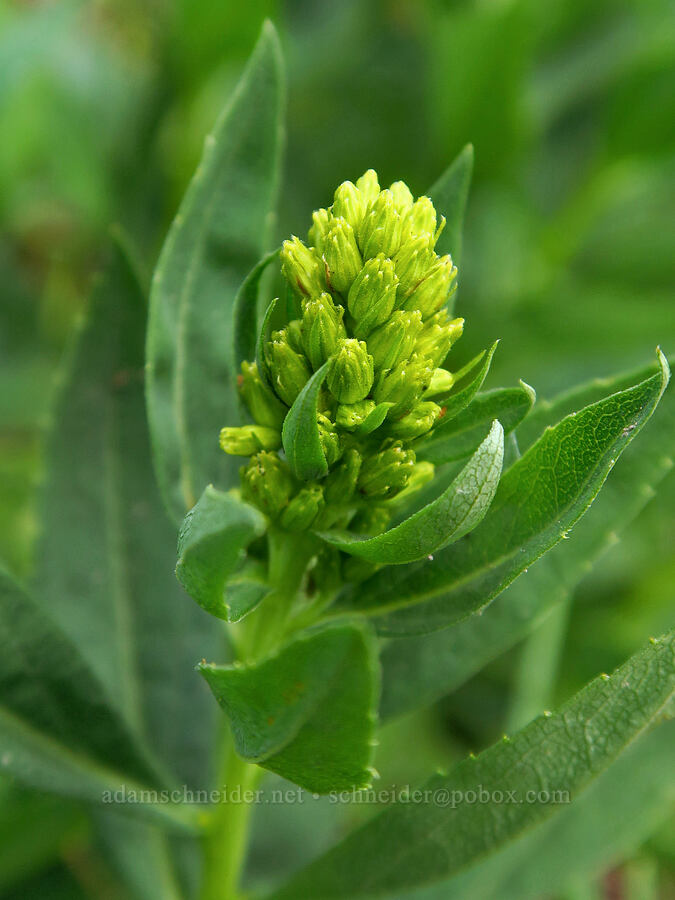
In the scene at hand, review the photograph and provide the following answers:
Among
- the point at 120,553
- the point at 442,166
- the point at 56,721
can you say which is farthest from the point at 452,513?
the point at 442,166

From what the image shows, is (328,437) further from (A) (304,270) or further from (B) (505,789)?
(B) (505,789)

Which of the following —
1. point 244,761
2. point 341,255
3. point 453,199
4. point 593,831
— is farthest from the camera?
A: point 593,831

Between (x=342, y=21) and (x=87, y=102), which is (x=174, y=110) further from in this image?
(x=342, y=21)

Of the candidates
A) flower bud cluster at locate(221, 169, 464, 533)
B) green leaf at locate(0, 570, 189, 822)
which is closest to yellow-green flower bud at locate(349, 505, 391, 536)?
flower bud cluster at locate(221, 169, 464, 533)

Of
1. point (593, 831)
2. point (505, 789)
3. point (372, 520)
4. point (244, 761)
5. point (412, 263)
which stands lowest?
point (593, 831)

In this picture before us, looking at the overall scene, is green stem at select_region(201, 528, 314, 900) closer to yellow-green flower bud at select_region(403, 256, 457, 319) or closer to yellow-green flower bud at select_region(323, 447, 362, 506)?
yellow-green flower bud at select_region(323, 447, 362, 506)
